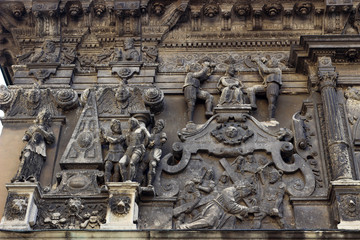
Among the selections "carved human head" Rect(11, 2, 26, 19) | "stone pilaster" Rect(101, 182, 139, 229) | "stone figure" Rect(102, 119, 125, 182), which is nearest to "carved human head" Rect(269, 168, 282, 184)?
"stone pilaster" Rect(101, 182, 139, 229)

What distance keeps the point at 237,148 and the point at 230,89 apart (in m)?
1.35

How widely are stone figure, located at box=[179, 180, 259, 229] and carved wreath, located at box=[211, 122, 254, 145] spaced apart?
3.13 ft

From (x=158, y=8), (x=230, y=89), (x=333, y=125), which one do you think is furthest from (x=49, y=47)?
(x=333, y=125)

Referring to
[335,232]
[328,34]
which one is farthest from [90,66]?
[335,232]

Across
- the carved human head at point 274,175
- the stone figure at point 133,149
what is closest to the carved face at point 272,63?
the carved human head at point 274,175

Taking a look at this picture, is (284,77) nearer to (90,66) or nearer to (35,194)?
(90,66)

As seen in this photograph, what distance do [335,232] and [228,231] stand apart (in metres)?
1.56

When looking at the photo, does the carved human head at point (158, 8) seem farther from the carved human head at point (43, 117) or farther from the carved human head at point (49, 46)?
the carved human head at point (43, 117)

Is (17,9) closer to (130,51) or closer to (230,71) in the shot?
(130,51)

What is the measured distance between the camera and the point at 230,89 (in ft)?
40.0

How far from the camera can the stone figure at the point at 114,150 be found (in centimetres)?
1082

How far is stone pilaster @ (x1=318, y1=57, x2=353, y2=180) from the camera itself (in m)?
10.7

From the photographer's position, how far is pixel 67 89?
12.2 m

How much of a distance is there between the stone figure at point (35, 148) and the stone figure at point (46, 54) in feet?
4.79
